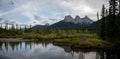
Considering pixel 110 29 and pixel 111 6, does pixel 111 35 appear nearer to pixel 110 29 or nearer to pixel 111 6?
pixel 110 29

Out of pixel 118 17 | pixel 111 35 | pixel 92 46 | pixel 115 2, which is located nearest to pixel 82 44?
pixel 92 46

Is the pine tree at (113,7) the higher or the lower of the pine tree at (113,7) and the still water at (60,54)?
the higher

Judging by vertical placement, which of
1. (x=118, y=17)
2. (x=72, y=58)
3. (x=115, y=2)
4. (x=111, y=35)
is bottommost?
(x=72, y=58)

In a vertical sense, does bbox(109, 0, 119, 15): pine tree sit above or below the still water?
above

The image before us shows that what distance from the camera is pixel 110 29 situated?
75.8 metres

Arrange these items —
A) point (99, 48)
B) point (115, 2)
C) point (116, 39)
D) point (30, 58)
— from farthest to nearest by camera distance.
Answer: point (115, 2) → point (116, 39) → point (99, 48) → point (30, 58)

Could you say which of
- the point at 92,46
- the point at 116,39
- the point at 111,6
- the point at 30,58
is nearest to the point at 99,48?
the point at 92,46

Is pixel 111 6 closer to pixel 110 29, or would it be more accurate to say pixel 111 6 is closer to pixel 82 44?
pixel 110 29

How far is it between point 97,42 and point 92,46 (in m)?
4.89

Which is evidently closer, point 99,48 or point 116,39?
point 99,48

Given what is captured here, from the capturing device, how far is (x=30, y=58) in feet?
155

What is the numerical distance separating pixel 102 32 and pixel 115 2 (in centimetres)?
1552

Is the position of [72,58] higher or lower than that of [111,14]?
lower

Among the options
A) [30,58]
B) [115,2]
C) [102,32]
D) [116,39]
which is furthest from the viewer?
[102,32]
